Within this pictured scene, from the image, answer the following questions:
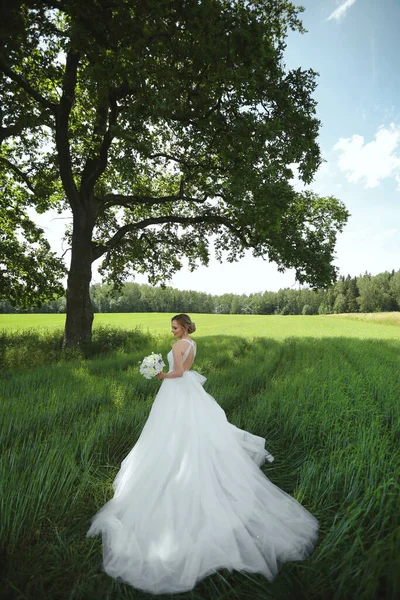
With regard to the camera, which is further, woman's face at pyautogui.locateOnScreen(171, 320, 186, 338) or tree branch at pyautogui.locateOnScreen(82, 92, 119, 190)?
tree branch at pyautogui.locateOnScreen(82, 92, 119, 190)

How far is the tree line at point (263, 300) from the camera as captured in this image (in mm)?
71500

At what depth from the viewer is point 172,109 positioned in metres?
6.66

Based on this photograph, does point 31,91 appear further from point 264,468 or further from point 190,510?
point 264,468

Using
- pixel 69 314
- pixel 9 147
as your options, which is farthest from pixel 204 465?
pixel 9 147

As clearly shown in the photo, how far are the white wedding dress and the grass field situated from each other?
0.37 ft

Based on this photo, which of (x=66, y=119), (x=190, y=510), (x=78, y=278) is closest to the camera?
(x=190, y=510)

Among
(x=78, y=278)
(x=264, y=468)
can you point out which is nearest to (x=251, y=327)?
(x=78, y=278)

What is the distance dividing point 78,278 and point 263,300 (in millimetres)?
117410

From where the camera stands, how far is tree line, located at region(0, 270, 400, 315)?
7150cm

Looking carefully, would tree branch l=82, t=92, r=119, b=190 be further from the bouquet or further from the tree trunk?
the bouquet

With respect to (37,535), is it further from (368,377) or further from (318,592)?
(368,377)

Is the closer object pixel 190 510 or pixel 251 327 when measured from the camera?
pixel 190 510

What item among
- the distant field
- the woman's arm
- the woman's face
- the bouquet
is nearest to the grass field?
the bouquet

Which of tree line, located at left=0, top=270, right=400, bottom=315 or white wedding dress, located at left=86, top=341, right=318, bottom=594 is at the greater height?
tree line, located at left=0, top=270, right=400, bottom=315
